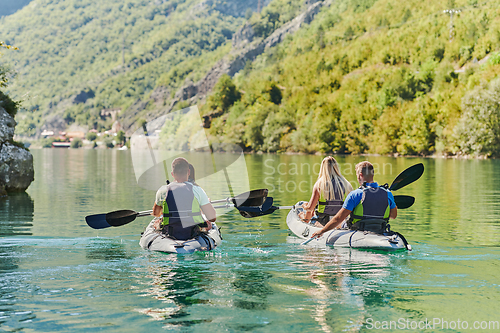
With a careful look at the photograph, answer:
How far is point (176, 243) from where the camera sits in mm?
→ 10641

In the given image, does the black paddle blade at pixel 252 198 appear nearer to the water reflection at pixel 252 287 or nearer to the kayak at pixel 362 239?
the kayak at pixel 362 239

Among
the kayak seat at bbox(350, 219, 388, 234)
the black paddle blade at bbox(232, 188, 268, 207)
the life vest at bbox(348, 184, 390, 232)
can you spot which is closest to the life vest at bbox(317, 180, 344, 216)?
the life vest at bbox(348, 184, 390, 232)

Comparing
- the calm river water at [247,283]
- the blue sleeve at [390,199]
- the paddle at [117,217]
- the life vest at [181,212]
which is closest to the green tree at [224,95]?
the calm river water at [247,283]

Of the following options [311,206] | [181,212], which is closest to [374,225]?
[311,206]

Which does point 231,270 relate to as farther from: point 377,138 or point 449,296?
point 377,138

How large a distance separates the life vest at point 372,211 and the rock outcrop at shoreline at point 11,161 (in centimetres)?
Result: 1763

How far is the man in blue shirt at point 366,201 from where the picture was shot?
10384mm

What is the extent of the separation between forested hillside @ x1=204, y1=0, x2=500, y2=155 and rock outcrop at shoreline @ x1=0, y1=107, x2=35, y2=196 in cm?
5818

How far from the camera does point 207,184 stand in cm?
3027

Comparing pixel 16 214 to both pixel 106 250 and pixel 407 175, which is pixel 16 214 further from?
pixel 407 175

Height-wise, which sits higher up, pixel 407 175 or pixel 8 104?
pixel 8 104

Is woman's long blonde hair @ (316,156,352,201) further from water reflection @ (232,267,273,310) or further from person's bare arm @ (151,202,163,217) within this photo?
person's bare arm @ (151,202,163,217)

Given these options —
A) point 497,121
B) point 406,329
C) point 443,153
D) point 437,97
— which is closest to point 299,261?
point 406,329

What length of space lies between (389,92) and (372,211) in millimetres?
88428
